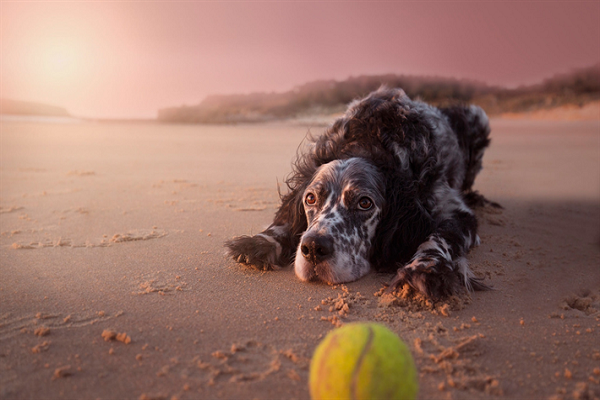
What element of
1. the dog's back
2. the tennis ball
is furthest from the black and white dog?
the tennis ball

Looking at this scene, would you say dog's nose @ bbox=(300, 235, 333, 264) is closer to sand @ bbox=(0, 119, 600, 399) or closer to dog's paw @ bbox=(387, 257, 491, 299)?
sand @ bbox=(0, 119, 600, 399)

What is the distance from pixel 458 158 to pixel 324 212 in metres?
2.42

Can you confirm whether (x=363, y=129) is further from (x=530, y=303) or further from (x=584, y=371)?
(x=584, y=371)

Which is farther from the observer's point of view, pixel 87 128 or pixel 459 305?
pixel 87 128

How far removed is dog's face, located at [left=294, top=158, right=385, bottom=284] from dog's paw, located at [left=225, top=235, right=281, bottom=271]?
345mm

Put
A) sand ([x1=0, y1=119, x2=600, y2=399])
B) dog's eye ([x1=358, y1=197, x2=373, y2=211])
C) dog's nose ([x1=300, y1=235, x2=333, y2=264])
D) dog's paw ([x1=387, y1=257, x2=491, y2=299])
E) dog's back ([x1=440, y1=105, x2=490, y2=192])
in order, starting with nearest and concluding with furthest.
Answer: sand ([x1=0, y1=119, x2=600, y2=399]) < dog's paw ([x1=387, y1=257, x2=491, y2=299]) < dog's nose ([x1=300, y1=235, x2=333, y2=264]) < dog's eye ([x1=358, y1=197, x2=373, y2=211]) < dog's back ([x1=440, y1=105, x2=490, y2=192])

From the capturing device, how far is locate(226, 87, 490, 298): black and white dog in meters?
3.05

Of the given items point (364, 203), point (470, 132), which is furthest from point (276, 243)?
point (470, 132)

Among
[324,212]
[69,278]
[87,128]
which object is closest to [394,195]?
[324,212]

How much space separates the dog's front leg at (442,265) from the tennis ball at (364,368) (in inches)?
52.8

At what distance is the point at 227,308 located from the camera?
2629mm

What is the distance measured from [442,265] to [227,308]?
57.0 inches

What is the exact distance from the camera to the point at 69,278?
3049 millimetres

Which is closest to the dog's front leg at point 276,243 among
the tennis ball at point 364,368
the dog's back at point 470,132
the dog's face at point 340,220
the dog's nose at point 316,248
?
the dog's face at point 340,220
